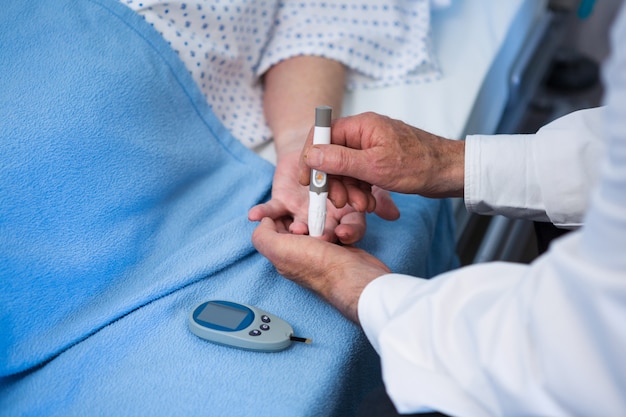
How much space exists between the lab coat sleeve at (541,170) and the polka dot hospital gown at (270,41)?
1.38 feet

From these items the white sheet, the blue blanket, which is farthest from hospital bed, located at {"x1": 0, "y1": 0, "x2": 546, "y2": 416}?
the white sheet

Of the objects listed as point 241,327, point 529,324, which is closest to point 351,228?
point 241,327

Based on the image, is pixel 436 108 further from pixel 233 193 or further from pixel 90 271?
pixel 90 271

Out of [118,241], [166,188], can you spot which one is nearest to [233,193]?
[166,188]

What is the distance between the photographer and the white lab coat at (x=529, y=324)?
0.54 meters

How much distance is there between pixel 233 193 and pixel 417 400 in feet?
1.78

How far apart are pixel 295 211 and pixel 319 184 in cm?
13

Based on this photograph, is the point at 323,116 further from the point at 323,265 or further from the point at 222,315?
the point at 222,315

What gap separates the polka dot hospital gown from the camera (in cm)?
116

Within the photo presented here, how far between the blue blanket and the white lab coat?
143 mm

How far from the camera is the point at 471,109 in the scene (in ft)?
4.40

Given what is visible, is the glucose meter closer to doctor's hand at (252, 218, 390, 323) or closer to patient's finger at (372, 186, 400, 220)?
doctor's hand at (252, 218, 390, 323)

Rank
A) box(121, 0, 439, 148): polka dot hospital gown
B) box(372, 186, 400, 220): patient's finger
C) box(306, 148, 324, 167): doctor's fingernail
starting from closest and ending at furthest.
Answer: box(306, 148, 324, 167): doctor's fingernail, box(372, 186, 400, 220): patient's finger, box(121, 0, 439, 148): polka dot hospital gown

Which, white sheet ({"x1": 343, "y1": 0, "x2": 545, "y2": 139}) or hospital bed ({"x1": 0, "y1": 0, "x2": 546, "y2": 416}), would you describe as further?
white sheet ({"x1": 343, "y1": 0, "x2": 545, "y2": 139})
